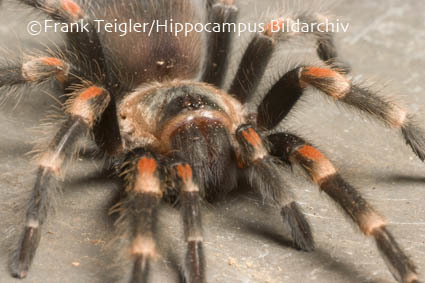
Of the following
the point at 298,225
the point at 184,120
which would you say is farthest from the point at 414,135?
the point at 184,120

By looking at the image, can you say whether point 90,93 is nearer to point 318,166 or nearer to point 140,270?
point 140,270

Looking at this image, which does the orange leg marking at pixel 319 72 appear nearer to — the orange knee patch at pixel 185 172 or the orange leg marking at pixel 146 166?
the orange knee patch at pixel 185 172

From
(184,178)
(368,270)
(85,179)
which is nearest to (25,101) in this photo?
(85,179)

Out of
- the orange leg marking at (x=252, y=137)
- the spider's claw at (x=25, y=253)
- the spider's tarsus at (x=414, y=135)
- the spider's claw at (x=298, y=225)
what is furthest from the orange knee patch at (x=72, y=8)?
the spider's tarsus at (x=414, y=135)

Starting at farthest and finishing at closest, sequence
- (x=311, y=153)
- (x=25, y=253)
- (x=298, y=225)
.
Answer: (x=311, y=153) → (x=298, y=225) → (x=25, y=253)

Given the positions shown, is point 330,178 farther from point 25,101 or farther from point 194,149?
point 25,101

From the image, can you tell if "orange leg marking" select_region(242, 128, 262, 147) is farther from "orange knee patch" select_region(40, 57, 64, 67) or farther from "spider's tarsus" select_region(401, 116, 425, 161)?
"orange knee patch" select_region(40, 57, 64, 67)
